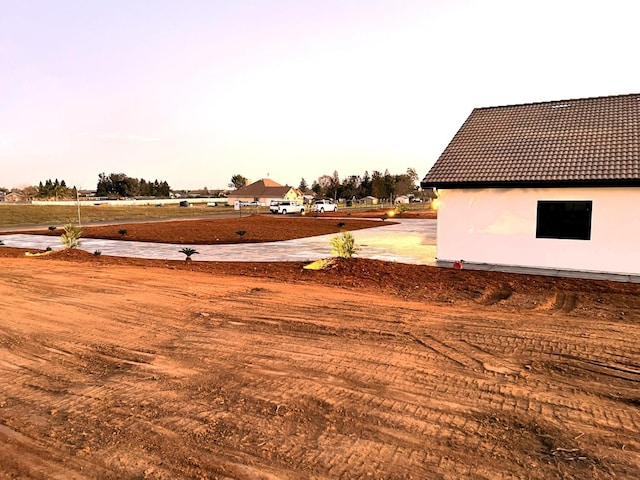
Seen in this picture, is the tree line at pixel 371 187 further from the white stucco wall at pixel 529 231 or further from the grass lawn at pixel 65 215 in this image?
the white stucco wall at pixel 529 231

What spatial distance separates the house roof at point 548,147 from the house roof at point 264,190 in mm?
87083

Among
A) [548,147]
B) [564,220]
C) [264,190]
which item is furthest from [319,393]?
[264,190]

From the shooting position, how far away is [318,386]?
15.9 ft

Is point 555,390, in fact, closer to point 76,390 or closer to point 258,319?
point 258,319

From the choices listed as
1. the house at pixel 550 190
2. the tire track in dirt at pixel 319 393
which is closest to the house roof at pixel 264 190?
the house at pixel 550 190

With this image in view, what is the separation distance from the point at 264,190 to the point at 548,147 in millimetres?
97209

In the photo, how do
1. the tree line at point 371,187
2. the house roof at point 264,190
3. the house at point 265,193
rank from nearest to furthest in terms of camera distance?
1. the tree line at point 371,187
2. the house at point 265,193
3. the house roof at point 264,190

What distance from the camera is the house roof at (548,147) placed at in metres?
12.3

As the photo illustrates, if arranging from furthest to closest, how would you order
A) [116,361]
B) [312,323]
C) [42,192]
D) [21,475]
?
1. [42,192]
2. [312,323]
3. [116,361]
4. [21,475]

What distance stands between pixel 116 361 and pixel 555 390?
5523 mm

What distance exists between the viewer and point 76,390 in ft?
16.0

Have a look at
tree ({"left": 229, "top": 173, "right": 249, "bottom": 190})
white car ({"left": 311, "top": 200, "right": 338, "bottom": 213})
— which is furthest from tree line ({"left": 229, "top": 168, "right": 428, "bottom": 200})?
tree ({"left": 229, "top": 173, "right": 249, "bottom": 190})

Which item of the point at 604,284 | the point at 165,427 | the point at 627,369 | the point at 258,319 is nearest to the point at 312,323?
the point at 258,319

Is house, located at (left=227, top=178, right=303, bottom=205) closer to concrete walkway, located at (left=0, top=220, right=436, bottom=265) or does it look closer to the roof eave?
concrete walkway, located at (left=0, top=220, right=436, bottom=265)
